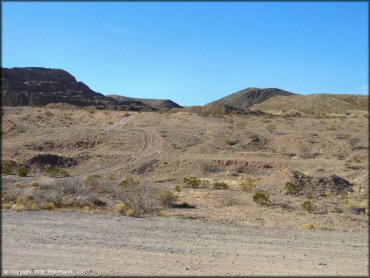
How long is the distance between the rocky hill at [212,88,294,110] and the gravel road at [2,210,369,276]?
439 feet

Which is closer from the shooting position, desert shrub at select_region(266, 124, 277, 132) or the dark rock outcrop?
the dark rock outcrop

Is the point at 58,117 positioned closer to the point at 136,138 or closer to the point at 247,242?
the point at 136,138

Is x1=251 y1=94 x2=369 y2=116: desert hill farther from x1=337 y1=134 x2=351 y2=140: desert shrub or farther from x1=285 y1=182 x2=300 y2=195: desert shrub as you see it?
x1=285 y1=182 x2=300 y2=195: desert shrub

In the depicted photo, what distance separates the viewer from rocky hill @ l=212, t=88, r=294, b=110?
149875 millimetres

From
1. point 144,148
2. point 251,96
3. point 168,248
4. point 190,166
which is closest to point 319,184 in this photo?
point 190,166

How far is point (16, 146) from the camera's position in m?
48.1

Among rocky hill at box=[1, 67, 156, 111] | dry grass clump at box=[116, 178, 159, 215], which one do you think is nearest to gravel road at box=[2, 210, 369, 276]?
dry grass clump at box=[116, 178, 159, 215]

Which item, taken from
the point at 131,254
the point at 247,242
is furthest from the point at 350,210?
the point at 131,254

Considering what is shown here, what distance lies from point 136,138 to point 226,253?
40.8 meters

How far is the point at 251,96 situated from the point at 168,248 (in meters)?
→ 143

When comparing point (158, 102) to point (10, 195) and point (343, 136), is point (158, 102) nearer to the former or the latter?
point (343, 136)

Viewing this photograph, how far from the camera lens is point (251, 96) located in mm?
152750

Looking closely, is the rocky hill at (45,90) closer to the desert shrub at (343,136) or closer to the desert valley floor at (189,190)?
the desert valley floor at (189,190)

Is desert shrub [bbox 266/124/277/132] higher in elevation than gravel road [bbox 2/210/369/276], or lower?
higher
